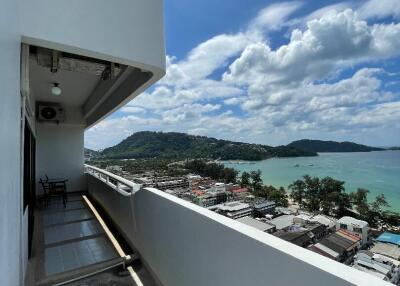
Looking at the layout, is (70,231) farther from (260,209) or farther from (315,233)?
(315,233)

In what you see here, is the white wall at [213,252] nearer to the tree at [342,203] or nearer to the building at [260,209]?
the building at [260,209]

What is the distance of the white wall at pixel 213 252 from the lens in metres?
0.93

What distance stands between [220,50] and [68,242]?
12.6 metres

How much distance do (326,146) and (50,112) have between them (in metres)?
25.9

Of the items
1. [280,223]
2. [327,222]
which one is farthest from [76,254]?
[327,222]

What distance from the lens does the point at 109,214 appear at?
4.18 m

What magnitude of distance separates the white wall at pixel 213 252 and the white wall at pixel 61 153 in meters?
4.60

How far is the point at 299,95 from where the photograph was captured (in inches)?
1670

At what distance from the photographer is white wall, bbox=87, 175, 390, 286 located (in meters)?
0.93

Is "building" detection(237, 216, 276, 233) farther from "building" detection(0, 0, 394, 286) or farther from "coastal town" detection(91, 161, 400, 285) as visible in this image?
"building" detection(0, 0, 394, 286)

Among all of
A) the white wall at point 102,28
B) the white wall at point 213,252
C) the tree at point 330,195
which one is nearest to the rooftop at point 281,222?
the white wall at point 213,252

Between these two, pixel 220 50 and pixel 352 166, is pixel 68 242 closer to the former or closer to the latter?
pixel 220 50

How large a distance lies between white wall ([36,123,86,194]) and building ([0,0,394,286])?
6.85ft

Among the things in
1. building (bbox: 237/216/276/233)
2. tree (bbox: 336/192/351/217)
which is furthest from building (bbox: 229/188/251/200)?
tree (bbox: 336/192/351/217)
